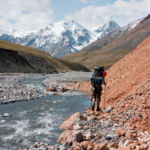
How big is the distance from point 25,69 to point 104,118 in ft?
356

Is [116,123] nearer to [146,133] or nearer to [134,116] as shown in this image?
[134,116]

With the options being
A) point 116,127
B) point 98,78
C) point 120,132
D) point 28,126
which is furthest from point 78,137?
point 28,126

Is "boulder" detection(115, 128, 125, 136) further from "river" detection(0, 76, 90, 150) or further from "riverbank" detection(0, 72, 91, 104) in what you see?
"riverbank" detection(0, 72, 91, 104)

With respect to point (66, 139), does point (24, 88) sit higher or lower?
higher

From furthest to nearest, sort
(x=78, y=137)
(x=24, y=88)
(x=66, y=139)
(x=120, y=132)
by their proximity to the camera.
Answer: (x=24, y=88) → (x=66, y=139) → (x=120, y=132) → (x=78, y=137)

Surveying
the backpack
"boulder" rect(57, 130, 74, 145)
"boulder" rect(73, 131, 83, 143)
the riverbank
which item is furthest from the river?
the riverbank

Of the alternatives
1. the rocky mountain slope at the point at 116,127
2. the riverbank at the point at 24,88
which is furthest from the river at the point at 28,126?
the riverbank at the point at 24,88

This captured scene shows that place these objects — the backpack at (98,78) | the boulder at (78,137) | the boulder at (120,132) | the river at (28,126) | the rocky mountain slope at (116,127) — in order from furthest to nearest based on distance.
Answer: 1. the backpack at (98,78)
2. the river at (28,126)
3. the boulder at (120,132)
4. the boulder at (78,137)
5. the rocky mountain slope at (116,127)

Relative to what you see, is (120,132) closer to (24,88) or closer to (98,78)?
(98,78)

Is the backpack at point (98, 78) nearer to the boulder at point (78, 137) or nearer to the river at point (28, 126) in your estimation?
the river at point (28, 126)

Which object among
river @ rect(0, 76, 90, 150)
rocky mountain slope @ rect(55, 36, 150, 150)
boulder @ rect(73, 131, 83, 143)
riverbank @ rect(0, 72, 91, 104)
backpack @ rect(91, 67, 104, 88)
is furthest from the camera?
riverbank @ rect(0, 72, 91, 104)

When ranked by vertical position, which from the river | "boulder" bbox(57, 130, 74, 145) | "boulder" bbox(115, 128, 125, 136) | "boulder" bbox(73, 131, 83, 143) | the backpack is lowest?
the river

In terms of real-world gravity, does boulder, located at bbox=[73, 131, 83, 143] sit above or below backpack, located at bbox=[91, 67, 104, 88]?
below

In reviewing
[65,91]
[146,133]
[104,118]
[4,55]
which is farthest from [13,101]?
[4,55]
